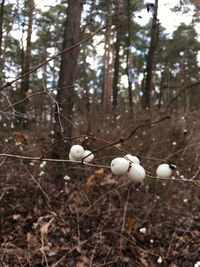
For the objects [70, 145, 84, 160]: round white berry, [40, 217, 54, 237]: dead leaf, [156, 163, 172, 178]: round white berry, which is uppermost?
[70, 145, 84, 160]: round white berry

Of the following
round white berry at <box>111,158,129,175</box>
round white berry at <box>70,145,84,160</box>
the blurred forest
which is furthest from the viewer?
the blurred forest

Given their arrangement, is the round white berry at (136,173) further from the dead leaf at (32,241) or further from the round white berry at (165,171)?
the dead leaf at (32,241)

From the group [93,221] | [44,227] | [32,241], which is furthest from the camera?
[93,221]

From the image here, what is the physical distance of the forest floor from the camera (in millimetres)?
4582

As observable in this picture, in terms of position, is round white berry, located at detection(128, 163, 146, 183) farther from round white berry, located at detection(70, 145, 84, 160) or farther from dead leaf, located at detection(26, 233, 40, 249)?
dead leaf, located at detection(26, 233, 40, 249)

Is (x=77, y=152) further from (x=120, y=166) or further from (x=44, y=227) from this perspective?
(x=44, y=227)

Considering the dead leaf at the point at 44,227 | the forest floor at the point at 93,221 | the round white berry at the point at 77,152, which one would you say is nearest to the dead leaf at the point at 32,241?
the forest floor at the point at 93,221

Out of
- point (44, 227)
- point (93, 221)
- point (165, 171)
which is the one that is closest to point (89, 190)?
point (93, 221)

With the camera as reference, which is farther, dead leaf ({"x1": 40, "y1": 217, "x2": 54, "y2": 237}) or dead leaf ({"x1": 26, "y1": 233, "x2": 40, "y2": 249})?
dead leaf ({"x1": 40, "y1": 217, "x2": 54, "y2": 237})

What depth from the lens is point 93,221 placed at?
5.34m

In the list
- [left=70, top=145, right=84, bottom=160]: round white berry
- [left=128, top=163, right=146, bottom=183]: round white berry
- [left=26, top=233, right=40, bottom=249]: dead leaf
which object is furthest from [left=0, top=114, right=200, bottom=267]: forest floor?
[left=128, top=163, right=146, bottom=183]: round white berry

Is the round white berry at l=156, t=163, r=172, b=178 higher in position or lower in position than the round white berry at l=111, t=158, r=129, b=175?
lower

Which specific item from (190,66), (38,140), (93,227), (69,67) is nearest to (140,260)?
(93,227)

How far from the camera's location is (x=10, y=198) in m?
5.62
